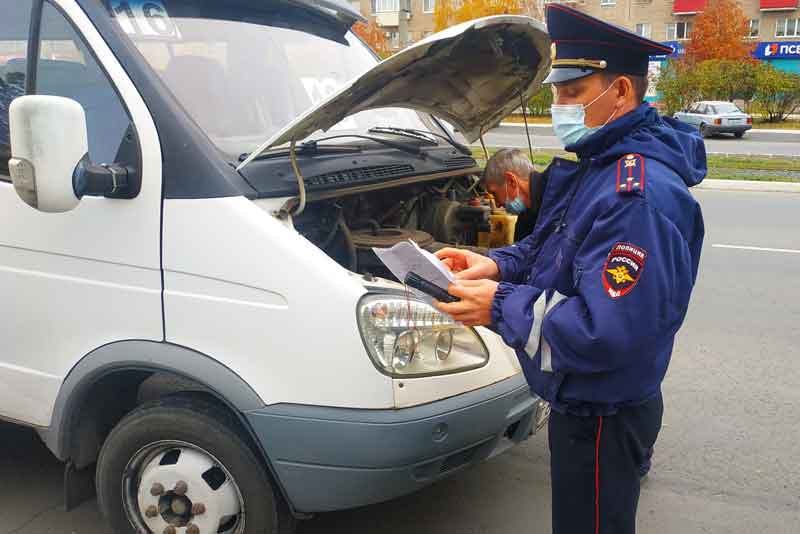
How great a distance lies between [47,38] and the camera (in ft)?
9.47

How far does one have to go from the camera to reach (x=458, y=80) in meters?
3.40

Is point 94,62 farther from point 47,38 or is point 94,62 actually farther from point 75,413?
point 75,413

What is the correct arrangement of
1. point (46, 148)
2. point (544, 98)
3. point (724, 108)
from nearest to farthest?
point (46, 148)
point (544, 98)
point (724, 108)

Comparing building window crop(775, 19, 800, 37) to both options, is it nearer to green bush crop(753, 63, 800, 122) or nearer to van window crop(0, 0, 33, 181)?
green bush crop(753, 63, 800, 122)

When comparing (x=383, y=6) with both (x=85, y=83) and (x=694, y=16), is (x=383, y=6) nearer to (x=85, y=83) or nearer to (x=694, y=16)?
(x=694, y=16)

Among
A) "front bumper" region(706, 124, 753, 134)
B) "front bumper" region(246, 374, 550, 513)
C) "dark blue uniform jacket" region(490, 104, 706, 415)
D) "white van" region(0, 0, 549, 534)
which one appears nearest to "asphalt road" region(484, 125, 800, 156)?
"front bumper" region(706, 124, 753, 134)

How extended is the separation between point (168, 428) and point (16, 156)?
100cm

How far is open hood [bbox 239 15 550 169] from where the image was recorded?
2553mm

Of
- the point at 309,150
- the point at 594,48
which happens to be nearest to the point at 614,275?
the point at 594,48

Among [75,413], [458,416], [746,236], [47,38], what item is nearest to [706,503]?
[458,416]

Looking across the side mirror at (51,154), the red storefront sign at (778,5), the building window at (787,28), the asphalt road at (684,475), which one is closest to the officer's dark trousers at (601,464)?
the asphalt road at (684,475)

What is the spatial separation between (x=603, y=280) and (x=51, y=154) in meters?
1.67

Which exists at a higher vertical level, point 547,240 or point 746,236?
point 547,240

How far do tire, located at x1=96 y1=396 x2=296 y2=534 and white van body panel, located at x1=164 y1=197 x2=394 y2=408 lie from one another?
0.26m
